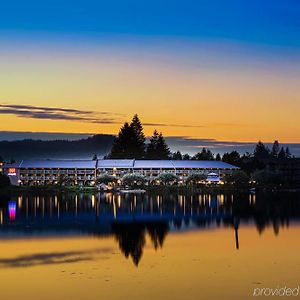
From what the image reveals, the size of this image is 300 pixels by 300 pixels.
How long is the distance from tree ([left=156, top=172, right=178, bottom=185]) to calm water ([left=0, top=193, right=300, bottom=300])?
220 ft

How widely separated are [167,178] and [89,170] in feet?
54.7

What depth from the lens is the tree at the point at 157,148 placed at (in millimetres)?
139875

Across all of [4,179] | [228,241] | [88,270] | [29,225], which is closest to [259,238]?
[228,241]

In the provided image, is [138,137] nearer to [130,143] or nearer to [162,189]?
[130,143]

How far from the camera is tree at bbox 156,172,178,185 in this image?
113875mm

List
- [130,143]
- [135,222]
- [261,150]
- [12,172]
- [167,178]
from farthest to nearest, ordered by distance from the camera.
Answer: [261,150] < [130,143] < [12,172] < [167,178] < [135,222]

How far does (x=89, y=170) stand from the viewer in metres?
121

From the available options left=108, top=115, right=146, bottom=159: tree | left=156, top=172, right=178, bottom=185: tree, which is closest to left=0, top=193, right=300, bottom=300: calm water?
left=156, top=172, right=178, bottom=185: tree

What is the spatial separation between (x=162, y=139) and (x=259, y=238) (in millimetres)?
110094

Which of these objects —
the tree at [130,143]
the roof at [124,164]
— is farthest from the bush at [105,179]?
the tree at [130,143]

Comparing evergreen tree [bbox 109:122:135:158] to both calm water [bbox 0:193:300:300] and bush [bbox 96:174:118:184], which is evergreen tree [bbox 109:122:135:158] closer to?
bush [bbox 96:174:118:184]

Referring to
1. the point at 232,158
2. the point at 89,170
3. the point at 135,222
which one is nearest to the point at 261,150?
the point at 232,158

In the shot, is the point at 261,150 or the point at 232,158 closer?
the point at 232,158

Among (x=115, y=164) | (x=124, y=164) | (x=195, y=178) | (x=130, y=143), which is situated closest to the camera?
(x=195, y=178)
